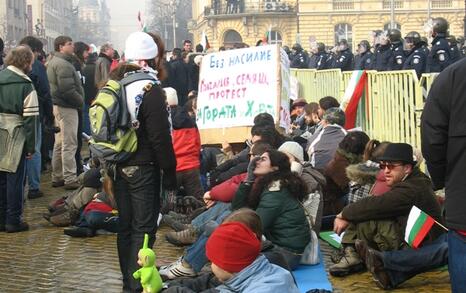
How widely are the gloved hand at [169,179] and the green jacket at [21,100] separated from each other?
3414 millimetres

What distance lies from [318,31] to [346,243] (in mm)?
68682

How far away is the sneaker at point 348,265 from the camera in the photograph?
7.22 meters

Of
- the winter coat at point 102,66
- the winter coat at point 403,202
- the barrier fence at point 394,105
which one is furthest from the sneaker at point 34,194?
the winter coat at point 403,202

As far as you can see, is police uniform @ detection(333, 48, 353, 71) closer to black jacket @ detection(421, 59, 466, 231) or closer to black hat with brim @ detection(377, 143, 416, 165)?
black hat with brim @ detection(377, 143, 416, 165)

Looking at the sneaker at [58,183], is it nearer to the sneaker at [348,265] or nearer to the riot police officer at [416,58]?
the riot police officer at [416,58]

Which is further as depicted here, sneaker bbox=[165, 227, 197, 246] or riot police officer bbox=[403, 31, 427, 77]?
riot police officer bbox=[403, 31, 427, 77]

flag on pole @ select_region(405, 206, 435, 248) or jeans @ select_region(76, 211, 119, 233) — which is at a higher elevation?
flag on pole @ select_region(405, 206, 435, 248)

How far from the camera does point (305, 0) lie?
75812 millimetres

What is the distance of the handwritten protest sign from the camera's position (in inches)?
436

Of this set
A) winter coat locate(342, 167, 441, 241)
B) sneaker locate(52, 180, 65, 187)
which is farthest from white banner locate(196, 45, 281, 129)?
winter coat locate(342, 167, 441, 241)

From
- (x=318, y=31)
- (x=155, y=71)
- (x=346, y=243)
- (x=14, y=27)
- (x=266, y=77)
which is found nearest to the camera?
(x=155, y=71)

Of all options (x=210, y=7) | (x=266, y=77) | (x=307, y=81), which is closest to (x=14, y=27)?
(x=210, y=7)

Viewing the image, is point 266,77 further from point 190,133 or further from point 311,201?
point 311,201

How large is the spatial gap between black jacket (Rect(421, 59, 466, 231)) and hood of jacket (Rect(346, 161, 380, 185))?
10.6 feet
